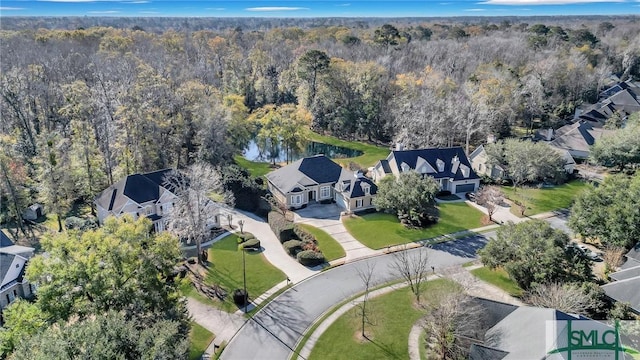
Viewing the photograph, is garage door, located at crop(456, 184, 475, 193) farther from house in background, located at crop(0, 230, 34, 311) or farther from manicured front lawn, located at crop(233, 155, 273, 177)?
house in background, located at crop(0, 230, 34, 311)

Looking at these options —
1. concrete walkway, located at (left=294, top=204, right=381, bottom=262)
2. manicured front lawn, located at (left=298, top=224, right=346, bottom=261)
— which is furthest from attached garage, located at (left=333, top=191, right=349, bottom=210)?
manicured front lawn, located at (left=298, top=224, right=346, bottom=261)

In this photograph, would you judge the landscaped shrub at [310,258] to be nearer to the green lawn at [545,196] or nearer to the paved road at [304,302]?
the paved road at [304,302]

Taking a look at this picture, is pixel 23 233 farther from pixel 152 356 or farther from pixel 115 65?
pixel 115 65

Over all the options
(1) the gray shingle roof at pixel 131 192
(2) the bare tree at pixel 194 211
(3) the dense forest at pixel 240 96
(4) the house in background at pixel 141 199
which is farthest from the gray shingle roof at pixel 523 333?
(3) the dense forest at pixel 240 96

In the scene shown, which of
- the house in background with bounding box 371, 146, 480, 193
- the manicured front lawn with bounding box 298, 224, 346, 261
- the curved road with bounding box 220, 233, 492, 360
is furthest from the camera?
the house in background with bounding box 371, 146, 480, 193

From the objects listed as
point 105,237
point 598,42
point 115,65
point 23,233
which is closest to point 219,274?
point 105,237

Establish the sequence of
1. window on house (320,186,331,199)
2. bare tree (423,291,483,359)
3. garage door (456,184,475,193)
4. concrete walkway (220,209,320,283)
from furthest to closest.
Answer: garage door (456,184,475,193), window on house (320,186,331,199), concrete walkway (220,209,320,283), bare tree (423,291,483,359)
